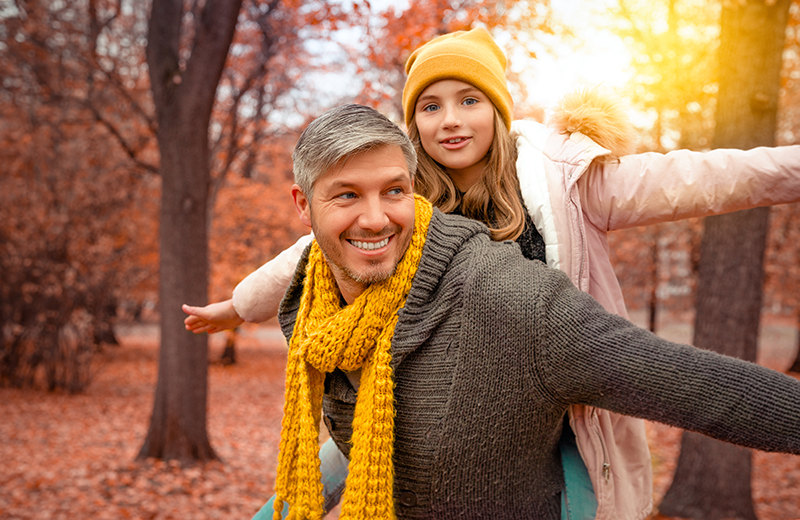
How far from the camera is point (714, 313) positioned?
4.91 metres

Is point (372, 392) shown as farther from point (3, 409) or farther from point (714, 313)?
point (3, 409)

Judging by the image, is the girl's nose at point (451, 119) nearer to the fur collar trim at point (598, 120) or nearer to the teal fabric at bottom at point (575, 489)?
the fur collar trim at point (598, 120)

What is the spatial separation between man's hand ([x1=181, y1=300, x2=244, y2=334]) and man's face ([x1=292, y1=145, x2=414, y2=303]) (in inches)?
32.4

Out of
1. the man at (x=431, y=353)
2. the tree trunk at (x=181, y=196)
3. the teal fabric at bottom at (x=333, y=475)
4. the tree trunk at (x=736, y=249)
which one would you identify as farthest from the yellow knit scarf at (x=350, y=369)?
the tree trunk at (x=181, y=196)

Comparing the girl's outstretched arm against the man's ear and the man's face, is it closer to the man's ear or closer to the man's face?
the man's ear

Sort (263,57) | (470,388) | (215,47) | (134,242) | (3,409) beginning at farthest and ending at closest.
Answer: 1. (134,242)
2. (263,57)
3. (3,409)
4. (215,47)
5. (470,388)

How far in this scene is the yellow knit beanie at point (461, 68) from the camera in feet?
7.64

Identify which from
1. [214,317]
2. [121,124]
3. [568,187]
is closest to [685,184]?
[568,187]

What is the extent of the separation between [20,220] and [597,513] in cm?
1166

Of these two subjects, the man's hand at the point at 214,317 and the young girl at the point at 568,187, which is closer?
the young girl at the point at 568,187

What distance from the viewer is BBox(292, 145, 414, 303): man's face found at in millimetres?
1781

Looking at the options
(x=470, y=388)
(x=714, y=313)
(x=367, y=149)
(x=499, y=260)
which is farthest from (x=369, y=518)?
(x=714, y=313)

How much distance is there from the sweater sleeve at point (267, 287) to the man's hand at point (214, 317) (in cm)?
8

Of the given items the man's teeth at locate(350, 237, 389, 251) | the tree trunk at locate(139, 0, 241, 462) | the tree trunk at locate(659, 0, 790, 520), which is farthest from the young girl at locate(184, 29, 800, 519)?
the tree trunk at locate(139, 0, 241, 462)
